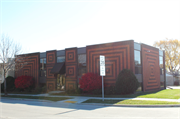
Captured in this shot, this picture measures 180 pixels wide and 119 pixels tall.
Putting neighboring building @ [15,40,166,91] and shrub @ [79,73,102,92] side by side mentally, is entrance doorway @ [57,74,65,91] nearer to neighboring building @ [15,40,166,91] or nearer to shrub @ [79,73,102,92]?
neighboring building @ [15,40,166,91]

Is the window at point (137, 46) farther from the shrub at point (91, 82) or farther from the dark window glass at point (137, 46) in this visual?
the shrub at point (91, 82)

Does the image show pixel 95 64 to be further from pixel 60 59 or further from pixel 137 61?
pixel 60 59

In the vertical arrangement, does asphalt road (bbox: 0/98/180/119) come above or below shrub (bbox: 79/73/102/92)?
below

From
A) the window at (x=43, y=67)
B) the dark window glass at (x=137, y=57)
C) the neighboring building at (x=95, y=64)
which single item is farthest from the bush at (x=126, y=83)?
the window at (x=43, y=67)

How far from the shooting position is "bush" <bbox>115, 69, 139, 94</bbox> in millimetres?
18828

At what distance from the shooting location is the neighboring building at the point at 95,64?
2105 centimetres

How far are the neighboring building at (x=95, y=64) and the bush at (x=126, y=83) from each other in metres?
1.43

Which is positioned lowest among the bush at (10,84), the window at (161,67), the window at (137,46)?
the bush at (10,84)

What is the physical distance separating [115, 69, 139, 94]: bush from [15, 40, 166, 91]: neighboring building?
1.43 meters

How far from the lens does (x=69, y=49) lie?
25.4 metres

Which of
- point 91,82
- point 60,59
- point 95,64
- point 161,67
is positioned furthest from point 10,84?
point 161,67

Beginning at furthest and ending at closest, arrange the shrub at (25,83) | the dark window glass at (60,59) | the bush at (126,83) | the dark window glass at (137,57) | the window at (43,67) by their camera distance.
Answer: the window at (43,67) → the shrub at (25,83) → the dark window glass at (60,59) → the dark window glass at (137,57) → the bush at (126,83)

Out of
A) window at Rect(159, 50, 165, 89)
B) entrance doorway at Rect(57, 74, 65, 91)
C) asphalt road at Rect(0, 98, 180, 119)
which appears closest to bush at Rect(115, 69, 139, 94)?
asphalt road at Rect(0, 98, 180, 119)

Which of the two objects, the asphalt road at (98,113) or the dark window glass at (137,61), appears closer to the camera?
the asphalt road at (98,113)
